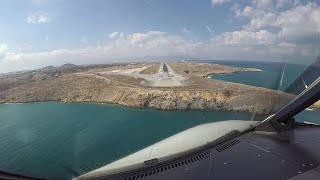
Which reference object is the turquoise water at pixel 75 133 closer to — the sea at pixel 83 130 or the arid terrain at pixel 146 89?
the sea at pixel 83 130

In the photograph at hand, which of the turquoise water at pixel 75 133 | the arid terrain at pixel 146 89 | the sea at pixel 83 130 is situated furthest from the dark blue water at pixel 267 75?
the turquoise water at pixel 75 133

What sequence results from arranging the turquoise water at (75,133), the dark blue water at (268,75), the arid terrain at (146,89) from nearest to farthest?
the turquoise water at (75,133) < the dark blue water at (268,75) < the arid terrain at (146,89)

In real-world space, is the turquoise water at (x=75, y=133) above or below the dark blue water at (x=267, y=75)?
below

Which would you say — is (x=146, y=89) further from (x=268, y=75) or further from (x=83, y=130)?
(x=268, y=75)

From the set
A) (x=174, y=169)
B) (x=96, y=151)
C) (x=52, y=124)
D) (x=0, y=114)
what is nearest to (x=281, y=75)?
(x=174, y=169)

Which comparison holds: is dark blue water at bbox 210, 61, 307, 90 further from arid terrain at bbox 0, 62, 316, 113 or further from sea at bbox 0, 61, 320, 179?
arid terrain at bbox 0, 62, 316, 113

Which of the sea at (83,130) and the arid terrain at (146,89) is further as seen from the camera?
the arid terrain at (146,89)
